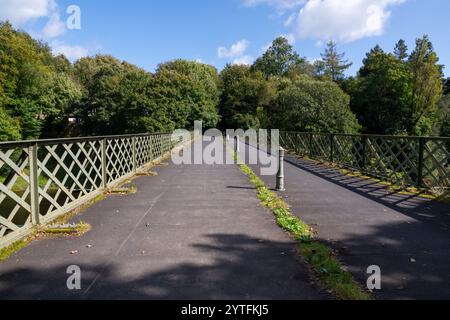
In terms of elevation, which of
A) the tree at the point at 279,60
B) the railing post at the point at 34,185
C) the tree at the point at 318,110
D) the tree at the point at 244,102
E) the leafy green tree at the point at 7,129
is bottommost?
the railing post at the point at 34,185

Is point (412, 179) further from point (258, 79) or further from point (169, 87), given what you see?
point (258, 79)

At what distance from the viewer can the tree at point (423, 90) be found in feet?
142

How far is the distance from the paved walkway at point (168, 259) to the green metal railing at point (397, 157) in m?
4.31

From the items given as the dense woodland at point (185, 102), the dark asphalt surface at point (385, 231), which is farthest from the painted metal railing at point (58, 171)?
the dense woodland at point (185, 102)

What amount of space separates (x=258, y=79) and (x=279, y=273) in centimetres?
6651

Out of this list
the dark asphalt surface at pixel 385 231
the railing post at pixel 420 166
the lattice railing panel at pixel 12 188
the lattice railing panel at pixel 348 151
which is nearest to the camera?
the dark asphalt surface at pixel 385 231

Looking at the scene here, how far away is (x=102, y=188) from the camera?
27.1 ft

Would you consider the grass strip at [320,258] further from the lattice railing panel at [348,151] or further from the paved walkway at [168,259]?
the lattice railing panel at [348,151]

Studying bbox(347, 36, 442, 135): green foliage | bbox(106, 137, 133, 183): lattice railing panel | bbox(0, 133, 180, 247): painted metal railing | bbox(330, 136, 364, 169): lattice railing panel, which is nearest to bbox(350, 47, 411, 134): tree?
bbox(347, 36, 442, 135): green foliage

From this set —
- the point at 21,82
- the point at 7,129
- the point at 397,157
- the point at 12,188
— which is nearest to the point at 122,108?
the point at 21,82

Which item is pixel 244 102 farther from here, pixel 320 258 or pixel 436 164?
pixel 320 258
